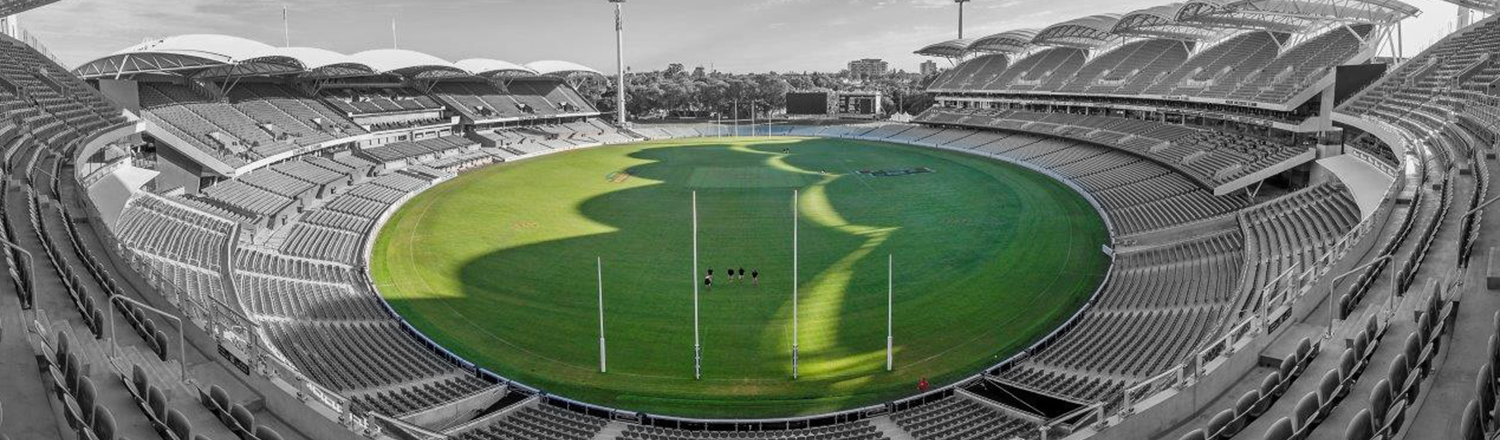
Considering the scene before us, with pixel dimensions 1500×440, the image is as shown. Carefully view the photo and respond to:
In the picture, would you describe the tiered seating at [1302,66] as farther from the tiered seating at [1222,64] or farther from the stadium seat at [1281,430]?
the stadium seat at [1281,430]

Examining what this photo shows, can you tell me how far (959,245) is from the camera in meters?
36.4

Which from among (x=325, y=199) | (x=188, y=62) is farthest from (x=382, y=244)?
(x=188, y=62)

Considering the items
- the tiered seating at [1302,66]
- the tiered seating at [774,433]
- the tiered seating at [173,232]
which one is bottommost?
the tiered seating at [774,433]

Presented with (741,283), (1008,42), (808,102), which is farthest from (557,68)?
(741,283)

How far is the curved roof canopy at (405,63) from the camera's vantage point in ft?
209

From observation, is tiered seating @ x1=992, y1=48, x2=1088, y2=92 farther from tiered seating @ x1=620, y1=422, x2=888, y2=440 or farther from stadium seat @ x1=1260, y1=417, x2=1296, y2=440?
stadium seat @ x1=1260, y1=417, x2=1296, y2=440

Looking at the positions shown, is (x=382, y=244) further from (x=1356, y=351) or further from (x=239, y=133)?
(x=1356, y=351)

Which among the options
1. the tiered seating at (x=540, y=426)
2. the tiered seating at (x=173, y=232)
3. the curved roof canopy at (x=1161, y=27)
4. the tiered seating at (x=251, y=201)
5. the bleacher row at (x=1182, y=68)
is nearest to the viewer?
the tiered seating at (x=540, y=426)

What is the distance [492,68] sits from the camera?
78.9 meters

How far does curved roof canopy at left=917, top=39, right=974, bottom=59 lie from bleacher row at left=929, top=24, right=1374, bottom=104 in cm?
404

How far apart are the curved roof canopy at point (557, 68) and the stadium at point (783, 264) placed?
17.5 metres

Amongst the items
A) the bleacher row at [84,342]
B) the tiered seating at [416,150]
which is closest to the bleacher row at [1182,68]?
the bleacher row at [84,342]

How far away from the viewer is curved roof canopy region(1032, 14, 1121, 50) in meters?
63.8

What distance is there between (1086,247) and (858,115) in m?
67.6
